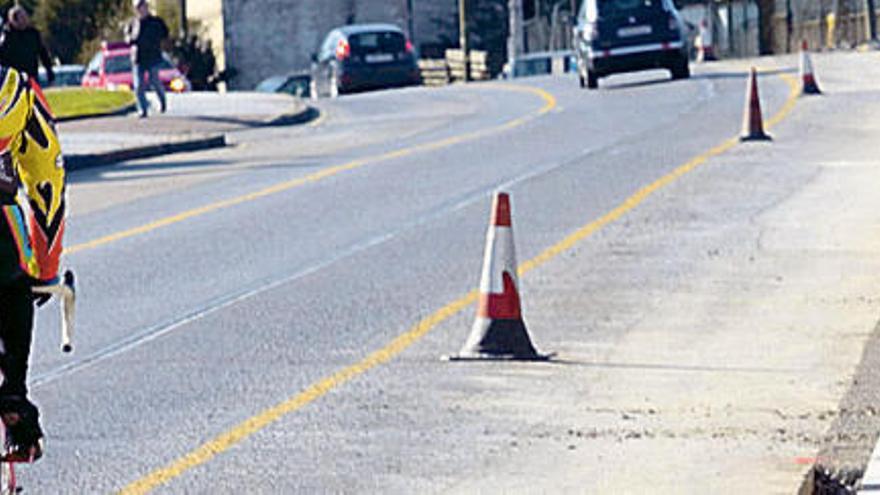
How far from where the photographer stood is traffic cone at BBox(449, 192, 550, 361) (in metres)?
11.6

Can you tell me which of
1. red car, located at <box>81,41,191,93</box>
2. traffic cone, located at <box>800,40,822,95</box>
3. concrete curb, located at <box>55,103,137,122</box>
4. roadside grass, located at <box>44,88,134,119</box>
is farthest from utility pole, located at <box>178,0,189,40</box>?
traffic cone, located at <box>800,40,822,95</box>

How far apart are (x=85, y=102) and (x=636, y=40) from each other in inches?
355

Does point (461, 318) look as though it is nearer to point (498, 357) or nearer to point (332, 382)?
point (498, 357)

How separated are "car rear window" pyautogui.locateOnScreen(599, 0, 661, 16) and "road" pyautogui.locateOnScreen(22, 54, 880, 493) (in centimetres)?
1235

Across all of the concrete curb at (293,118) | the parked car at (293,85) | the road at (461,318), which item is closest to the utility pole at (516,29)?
the parked car at (293,85)

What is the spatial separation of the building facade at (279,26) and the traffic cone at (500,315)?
63701mm

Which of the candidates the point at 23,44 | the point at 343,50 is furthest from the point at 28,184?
the point at 343,50

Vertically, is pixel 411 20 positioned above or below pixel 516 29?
below

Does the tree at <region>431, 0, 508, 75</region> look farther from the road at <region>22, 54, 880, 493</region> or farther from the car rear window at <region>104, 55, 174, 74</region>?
the road at <region>22, 54, 880, 493</region>

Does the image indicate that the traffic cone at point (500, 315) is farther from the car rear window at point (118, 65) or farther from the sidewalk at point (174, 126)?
the car rear window at point (118, 65)

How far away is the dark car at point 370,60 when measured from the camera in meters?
48.9

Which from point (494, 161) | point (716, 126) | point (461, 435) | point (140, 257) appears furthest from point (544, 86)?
point (461, 435)

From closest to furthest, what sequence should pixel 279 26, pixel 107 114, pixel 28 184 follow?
pixel 28 184 → pixel 107 114 → pixel 279 26

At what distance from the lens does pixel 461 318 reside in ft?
43.8
